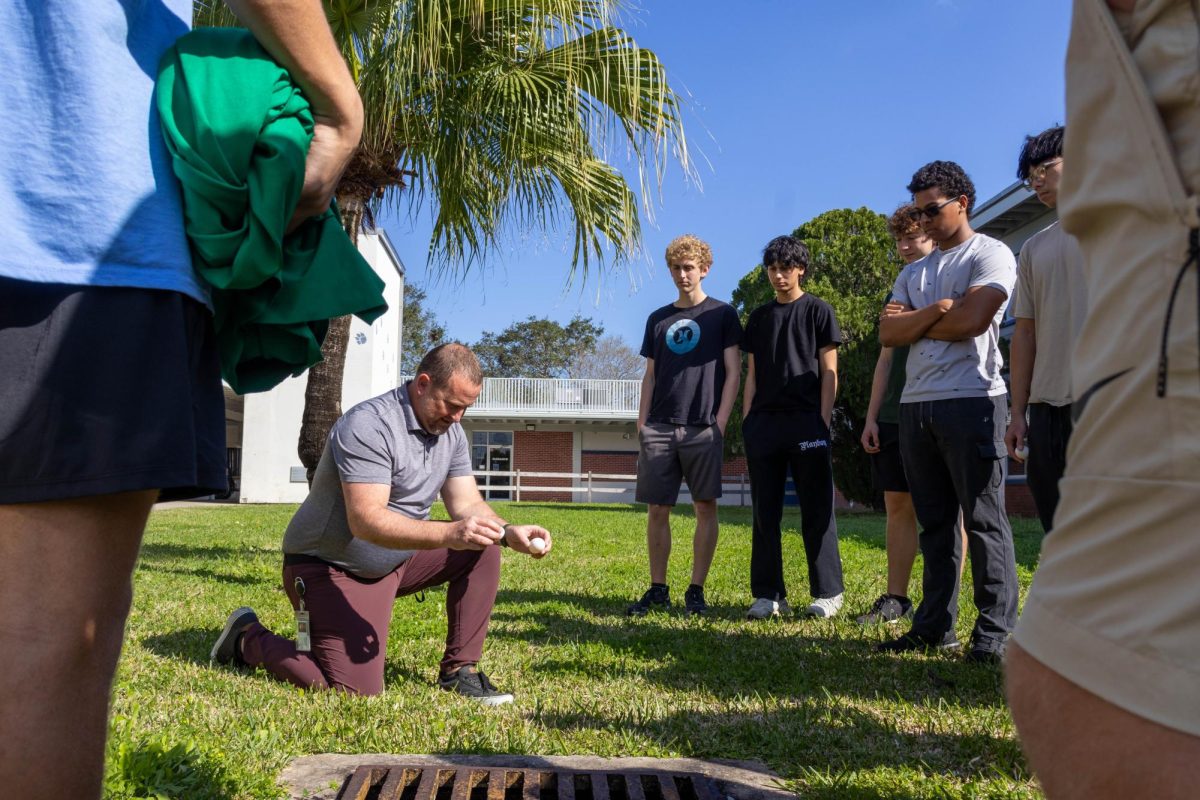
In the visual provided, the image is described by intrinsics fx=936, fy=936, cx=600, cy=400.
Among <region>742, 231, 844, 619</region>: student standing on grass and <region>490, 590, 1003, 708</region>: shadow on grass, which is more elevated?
<region>742, 231, 844, 619</region>: student standing on grass

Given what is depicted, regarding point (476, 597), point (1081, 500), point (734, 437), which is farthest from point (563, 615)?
point (734, 437)

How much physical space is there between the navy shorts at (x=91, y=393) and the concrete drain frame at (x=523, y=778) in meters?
1.39

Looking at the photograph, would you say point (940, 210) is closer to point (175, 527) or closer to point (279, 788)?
point (279, 788)

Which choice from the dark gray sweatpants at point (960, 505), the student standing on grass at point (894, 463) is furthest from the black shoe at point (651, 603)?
the dark gray sweatpants at point (960, 505)

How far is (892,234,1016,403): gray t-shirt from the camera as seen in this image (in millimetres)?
3969

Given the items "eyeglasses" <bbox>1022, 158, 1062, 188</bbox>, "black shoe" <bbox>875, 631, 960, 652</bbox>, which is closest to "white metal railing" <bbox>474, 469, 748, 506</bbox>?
"black shoe" <bbox>875, 631, 960, 652</bbox>

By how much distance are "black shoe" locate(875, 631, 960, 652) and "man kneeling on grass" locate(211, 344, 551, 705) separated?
5.79ft

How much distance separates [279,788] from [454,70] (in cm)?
608

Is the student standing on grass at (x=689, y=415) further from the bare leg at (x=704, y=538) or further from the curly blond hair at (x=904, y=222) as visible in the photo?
the curly blond hair at (x=904, y=222)

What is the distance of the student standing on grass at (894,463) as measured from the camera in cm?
485

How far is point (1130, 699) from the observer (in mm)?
755

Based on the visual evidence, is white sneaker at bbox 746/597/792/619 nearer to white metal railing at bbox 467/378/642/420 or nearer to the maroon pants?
the maroon pants

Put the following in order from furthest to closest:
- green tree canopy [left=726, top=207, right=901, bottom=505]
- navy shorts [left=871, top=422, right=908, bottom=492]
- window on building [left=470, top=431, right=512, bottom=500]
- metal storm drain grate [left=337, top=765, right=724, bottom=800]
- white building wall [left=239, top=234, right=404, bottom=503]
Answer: window on building [left=470, top=431, right=512, bottom=500] → white building wall [left=239, top=234, right=404, bottom=503] → green tree canopy [left=726, top=207, right=901, bottom=505] → navy shorts [left=871, top=422, right=908, bottom=492] → metal storm drain grate [left=337, top=765, right=724, bottom=800]

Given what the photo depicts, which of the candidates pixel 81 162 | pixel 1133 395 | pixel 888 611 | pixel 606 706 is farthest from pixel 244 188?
pixel 888 611
